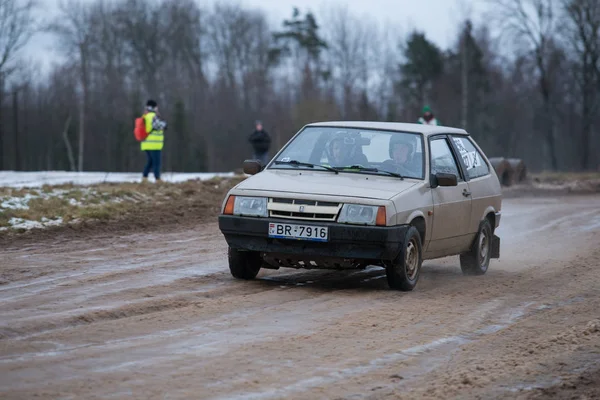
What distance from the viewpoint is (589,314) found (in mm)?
7430

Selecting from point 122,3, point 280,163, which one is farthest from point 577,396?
point 122,3

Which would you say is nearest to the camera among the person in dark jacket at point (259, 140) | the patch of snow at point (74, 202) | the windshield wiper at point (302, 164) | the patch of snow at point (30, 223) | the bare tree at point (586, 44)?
the windshield wiper at point (302, 164)

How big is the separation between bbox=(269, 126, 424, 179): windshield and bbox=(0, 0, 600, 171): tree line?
52.5 metres

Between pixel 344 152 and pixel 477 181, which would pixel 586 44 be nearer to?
pixel 477 181

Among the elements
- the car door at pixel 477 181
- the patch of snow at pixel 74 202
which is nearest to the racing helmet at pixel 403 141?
the car door at pixel 477 181

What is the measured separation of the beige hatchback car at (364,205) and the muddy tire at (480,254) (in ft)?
0.04

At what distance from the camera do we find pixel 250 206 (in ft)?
27.1

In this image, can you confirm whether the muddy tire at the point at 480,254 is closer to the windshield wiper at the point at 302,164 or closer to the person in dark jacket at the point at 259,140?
the windshield wiper at the point at 302,164

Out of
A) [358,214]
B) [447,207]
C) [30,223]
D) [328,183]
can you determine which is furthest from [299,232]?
[30,223]

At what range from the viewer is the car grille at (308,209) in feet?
26.2

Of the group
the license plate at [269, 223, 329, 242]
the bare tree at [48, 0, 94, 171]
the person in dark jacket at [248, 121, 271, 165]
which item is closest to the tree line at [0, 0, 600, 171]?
the bare tree at [48, 0, 94, 171]

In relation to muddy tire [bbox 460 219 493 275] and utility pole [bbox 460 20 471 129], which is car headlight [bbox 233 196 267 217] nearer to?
muddy tire [bbox 460 219 493 275]

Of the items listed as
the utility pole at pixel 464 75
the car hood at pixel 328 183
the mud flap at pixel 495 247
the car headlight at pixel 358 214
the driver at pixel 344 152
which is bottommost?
the mud flap at pixel 495 247

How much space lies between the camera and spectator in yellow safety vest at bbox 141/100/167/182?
813 inches
